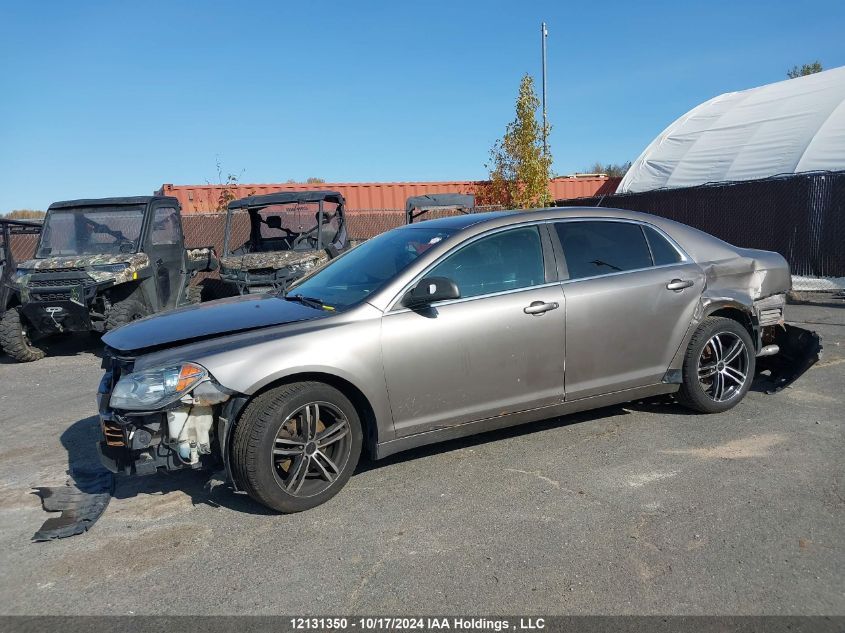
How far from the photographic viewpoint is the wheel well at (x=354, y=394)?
375 centimetres

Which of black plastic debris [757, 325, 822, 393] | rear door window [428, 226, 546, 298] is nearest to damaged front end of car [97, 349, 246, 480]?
rear door window [428, 226, 546, 298]

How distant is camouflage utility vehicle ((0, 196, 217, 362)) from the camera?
8531mm

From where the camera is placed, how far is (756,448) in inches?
177

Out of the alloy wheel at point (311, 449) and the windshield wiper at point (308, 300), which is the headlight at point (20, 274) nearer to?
the windshield wiper at point (308, 300)

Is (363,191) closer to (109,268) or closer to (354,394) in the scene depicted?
(109,268)

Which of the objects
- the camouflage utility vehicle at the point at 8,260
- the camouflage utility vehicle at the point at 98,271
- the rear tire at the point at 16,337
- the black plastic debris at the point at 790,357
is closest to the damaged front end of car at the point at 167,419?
the black plastic debris at the point at 790,357

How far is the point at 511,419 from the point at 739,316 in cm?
227

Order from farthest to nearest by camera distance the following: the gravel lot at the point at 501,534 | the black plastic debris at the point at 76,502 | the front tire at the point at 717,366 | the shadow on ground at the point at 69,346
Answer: the shadow on ground at the point at 69,346 → the front tire at the point at 717,366 → the black plastic debris at the point at 76,502 → the gravel lot at the point at 501,534

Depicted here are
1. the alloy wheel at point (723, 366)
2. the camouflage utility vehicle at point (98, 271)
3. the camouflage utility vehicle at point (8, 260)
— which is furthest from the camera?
the camouflage utility vehicle at point (8, 260)

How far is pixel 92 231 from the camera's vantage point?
31.2 ft

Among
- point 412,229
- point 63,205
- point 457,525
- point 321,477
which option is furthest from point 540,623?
point 63,205

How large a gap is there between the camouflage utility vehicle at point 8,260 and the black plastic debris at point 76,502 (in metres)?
5.58

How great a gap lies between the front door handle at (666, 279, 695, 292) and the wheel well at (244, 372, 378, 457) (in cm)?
243

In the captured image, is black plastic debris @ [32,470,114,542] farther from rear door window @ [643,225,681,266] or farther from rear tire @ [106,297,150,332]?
rear tire @ [106,297,150,332]
